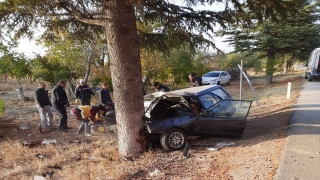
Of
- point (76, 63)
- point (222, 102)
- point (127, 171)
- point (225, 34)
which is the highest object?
point (225, 34)

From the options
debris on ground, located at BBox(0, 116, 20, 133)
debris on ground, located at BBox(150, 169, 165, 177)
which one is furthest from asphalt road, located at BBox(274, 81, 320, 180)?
debris on ground, located at BBox(0, 116, 20, 133)

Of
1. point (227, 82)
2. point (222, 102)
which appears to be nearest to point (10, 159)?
point (222, 102)

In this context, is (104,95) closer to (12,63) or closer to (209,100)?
(209,100)

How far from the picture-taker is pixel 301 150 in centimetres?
507

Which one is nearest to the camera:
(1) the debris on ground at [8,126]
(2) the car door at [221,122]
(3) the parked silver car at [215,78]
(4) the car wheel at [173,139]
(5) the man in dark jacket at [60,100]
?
(4) the car wheel at [173,139]

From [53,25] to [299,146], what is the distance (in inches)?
282

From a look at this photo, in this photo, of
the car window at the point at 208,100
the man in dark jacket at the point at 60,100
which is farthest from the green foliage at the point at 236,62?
the car window at the point at 208,100

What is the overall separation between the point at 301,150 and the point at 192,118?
239 cm

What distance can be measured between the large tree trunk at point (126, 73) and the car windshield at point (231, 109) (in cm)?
183

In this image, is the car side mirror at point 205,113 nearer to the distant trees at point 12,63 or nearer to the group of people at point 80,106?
the group of people at point 80,106

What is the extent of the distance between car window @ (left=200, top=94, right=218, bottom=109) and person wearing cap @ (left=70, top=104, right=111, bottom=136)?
3.09 metres

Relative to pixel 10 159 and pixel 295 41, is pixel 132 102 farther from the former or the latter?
pixel 295 41

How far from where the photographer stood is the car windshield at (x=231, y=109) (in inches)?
258

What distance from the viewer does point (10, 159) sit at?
6.18 metres
